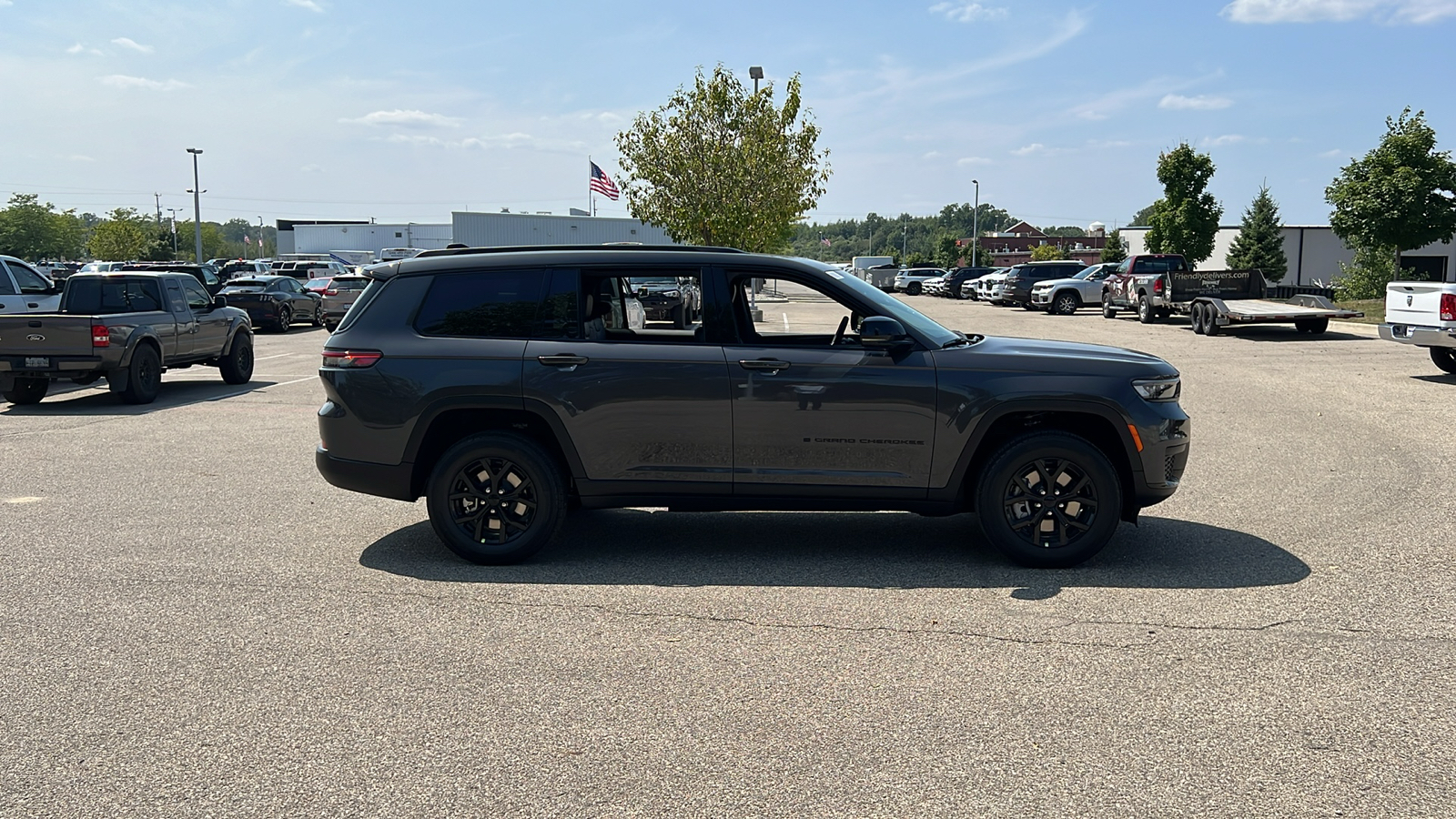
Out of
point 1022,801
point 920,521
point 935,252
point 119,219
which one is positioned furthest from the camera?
point 935,252

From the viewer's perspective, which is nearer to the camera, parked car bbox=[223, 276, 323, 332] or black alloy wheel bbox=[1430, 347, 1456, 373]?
black alloy wheel bbox=[1430, 347, 1456, 373]

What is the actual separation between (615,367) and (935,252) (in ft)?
405

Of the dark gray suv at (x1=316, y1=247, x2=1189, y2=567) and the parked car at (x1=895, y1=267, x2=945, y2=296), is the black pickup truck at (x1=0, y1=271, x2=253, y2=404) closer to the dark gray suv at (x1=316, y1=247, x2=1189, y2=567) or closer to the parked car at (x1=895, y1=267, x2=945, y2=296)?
the dark gray suv at (x1=316, y1=247, x2=1189, y2=567)

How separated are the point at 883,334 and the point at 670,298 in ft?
4.30

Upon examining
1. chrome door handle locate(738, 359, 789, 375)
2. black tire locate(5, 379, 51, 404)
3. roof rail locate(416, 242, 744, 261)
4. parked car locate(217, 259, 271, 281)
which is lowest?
black tire locate(5, 379, 51, 404)

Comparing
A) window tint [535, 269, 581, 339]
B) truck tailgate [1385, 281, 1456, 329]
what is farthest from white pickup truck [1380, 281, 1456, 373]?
window tint [535, 269, 581, 339]

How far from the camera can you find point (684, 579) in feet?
21.3

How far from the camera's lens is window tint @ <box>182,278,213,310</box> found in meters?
17.0

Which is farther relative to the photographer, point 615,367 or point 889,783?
point 615,367

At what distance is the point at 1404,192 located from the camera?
3594 centimetres

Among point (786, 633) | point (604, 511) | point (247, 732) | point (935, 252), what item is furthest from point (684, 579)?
point (935, 252)

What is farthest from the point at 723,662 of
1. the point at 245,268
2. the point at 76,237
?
the point at 76,237

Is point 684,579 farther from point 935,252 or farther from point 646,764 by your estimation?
point 935,252

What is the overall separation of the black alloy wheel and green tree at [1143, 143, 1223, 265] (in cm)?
3486
